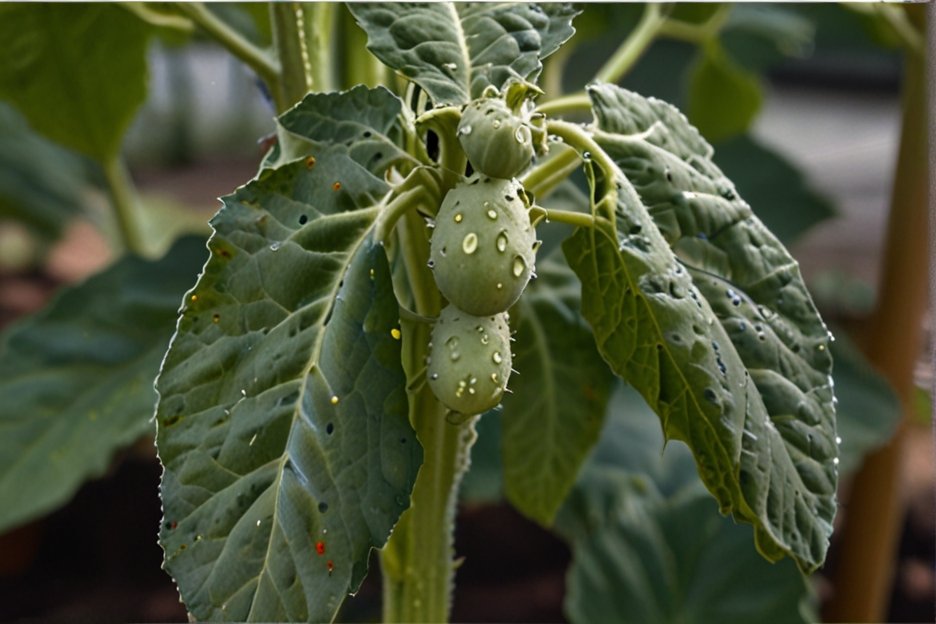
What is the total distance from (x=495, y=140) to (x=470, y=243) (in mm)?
29

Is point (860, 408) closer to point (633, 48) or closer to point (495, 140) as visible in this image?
point (633, 48)

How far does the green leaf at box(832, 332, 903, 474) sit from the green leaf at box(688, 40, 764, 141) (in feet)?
0.71

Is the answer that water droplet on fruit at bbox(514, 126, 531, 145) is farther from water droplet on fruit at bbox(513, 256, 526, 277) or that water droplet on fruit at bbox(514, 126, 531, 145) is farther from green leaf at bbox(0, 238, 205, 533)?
green leaf at bbox(0, 238, 205, 533)

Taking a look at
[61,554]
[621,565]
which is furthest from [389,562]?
[61,554]

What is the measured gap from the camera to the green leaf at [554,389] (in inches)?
18.1

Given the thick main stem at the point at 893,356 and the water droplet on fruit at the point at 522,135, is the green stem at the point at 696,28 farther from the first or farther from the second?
the water droplet on fruit at the point at 522,135

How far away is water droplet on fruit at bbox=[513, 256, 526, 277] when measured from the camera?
278 mm

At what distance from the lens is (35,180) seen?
42.4 inches

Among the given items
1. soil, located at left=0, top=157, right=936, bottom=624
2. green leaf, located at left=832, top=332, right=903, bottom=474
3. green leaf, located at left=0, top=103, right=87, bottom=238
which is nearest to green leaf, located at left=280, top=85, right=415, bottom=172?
soil, located at left=0, top=157, right=936, bottom=624

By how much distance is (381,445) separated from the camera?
11.6 inches

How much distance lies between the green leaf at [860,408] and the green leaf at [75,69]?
474 millimetres

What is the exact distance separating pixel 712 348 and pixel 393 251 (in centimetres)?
12

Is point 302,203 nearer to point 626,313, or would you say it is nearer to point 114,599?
point 626,313

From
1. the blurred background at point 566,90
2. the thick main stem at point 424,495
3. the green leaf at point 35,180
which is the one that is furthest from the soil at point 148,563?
the green leaf at point 35,180
